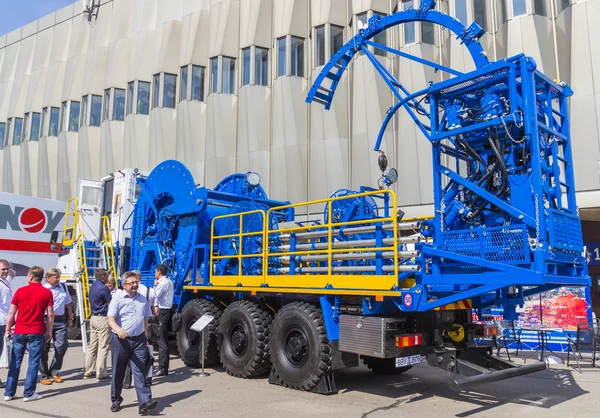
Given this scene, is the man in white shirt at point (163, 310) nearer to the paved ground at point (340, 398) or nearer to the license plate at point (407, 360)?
the paved ground at point (340, 398)

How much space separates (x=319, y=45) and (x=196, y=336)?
14796 mm

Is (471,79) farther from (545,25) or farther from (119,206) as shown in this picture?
(545,25)

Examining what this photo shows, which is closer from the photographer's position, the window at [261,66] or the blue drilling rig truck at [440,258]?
Result: the blue drilling rig truck at [440,258]

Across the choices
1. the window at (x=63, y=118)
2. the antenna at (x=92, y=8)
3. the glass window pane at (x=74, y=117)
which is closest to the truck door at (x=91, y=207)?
the glass window pane at (x=74, y=117)

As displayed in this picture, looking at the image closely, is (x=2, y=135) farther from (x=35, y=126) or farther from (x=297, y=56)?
(x=297, y=56)

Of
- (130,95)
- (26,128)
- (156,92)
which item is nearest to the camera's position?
(156,92)

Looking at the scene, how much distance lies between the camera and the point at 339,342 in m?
7.44

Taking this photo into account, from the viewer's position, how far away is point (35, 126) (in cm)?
3259

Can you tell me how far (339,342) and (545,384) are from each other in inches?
146

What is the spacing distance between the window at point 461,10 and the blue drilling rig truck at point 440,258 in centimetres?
1044

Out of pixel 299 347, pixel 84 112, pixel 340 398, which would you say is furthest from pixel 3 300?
pixel 84 112

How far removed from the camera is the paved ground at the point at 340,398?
21.9ft

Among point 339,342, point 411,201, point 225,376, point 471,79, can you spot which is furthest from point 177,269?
point 411,201

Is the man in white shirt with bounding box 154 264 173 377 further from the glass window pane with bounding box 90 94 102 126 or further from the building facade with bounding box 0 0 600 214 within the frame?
the glass window pane with bounding box 90 94 102 126
